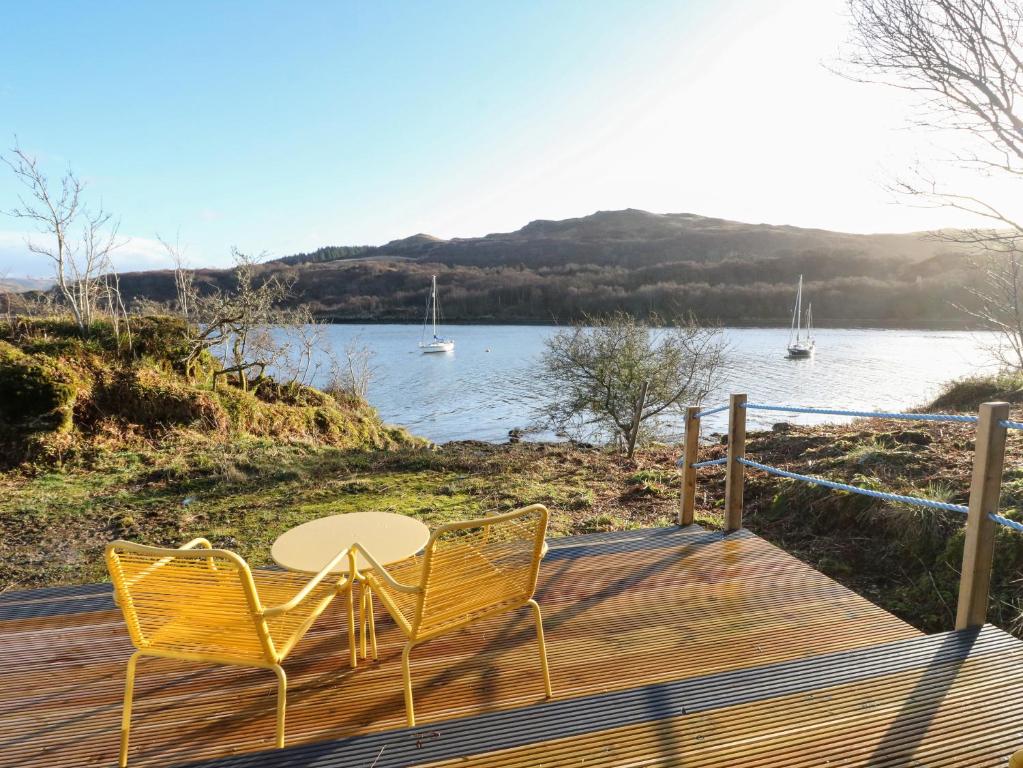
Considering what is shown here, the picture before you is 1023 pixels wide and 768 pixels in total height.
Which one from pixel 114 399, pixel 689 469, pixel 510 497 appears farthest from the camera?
pixel 114 399

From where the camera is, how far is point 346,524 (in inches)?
107

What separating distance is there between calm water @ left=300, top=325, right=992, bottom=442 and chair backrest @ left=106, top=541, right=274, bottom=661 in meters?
11.5

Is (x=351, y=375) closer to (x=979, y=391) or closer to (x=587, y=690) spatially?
(x=979, y=391)

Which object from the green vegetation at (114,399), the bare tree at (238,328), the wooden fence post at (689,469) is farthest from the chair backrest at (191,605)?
the bare tree at (238,328)

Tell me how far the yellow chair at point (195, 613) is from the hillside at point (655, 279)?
40.6 metres

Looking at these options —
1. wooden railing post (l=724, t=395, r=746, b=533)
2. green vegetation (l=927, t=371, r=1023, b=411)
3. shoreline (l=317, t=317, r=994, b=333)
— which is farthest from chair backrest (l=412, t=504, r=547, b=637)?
shoreline (l=317, t=317, r=994, b=333)

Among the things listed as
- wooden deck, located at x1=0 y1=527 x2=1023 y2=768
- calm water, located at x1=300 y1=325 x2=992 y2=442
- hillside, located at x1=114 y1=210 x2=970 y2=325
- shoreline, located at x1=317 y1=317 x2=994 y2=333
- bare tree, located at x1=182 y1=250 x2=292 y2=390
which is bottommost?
calm water, located at x1=300 y1=325 x2=992 y2=442

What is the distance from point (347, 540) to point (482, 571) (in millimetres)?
753

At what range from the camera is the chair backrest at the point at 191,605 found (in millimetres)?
1682

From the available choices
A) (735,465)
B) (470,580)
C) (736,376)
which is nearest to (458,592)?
(470,580)

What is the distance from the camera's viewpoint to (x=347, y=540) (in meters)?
2.50

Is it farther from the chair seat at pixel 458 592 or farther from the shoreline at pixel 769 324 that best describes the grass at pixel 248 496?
the shoreline at pixel 769 324

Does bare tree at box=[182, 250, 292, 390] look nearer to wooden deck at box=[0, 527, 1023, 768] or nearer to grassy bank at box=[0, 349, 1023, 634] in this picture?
grassy bank at box=[0, 349, 1023, 634]

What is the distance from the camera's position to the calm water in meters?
19.4
